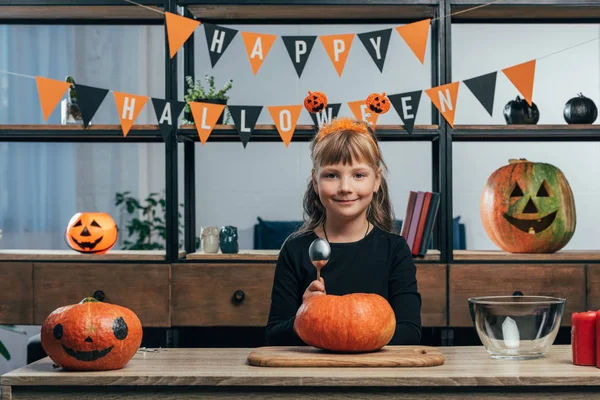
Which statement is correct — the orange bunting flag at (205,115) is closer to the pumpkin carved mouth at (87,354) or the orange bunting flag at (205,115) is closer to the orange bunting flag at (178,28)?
the orange bunting flag at (178,28)

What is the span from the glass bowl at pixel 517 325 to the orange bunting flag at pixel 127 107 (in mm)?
1637

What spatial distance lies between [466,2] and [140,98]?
3.82ft

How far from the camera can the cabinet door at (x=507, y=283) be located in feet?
8.54

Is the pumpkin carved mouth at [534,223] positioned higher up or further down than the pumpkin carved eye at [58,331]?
higher up

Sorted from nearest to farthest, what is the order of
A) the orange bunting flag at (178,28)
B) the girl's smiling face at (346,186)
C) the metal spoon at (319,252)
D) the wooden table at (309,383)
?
1. the wooden table at (309,383)
2. the metal spoon at (319,252)
3. the girl's smiling face at (346,186)
4. the orange bunting flag at (178,28)

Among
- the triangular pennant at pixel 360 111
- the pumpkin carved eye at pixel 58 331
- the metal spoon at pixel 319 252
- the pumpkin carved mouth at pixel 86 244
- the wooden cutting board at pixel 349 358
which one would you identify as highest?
the triangular pennant at pixel 360 111

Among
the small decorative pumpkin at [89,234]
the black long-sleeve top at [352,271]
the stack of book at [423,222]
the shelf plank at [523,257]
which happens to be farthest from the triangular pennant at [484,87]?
the small decorative pumpkin at [89,234]

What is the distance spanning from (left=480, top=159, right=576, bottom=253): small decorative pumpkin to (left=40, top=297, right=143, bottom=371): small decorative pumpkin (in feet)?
5.86

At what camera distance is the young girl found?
5.39 feet

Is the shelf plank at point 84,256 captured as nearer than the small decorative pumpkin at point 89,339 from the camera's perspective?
No

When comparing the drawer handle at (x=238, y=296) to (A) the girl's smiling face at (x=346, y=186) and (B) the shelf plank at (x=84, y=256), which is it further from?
(A) the girl's smiling face at (x=346, y=186)

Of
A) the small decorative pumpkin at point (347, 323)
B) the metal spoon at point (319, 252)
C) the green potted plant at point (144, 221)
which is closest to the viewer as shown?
the small decorative pumpkin at point (347, 323)

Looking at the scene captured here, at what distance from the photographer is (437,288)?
2.60m

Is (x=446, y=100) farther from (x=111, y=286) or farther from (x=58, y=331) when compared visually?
(x=58, y=331)
